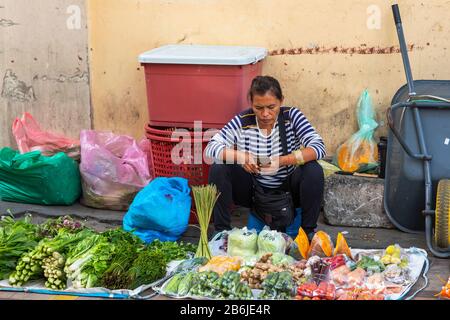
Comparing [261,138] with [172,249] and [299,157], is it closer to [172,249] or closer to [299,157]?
[299,157]

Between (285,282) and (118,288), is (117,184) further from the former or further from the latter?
(285,282)

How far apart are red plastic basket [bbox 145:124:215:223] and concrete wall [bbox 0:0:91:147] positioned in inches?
41.5

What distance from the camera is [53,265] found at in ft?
15.0

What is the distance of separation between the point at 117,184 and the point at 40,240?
4.05 feet

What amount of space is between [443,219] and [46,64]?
3509mm

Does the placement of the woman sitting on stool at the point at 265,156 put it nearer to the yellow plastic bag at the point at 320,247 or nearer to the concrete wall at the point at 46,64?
the yellow plastic bag at the point at 320,247

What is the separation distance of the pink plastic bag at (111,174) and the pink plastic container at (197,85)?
45 cm

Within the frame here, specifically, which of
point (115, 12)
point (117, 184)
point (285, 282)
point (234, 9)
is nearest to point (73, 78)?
point (115, 12)

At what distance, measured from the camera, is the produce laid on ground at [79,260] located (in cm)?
454

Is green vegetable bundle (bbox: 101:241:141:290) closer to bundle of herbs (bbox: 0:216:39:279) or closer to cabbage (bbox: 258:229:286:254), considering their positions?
bundle of herbs (bbox: 0:216:39:279)

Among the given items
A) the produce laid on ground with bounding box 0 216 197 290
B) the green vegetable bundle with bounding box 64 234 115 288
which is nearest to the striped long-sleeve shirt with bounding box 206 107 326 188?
the produce laid on ground with bounding box 0 216 197 290

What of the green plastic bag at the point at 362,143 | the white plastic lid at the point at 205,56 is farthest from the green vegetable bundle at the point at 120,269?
the green plastic bag at the point at 362,143

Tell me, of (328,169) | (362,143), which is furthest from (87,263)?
(362,143)

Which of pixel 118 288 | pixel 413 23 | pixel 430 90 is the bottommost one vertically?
pixel 118 288
